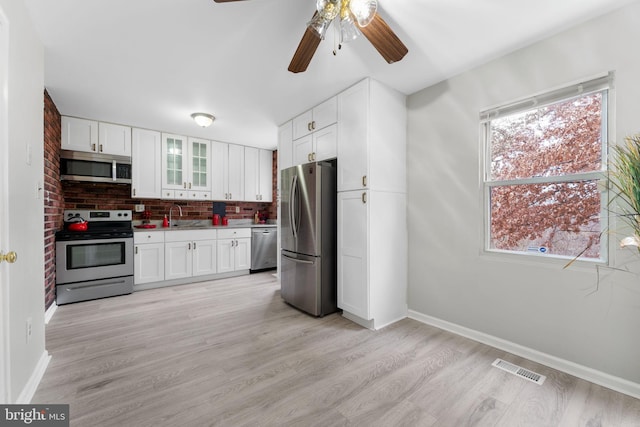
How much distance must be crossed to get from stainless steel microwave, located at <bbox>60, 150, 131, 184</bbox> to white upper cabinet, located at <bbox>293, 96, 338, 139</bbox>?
8.23 feet

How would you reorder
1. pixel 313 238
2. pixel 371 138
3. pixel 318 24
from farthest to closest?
pixel 313 238 → pixel 371 138 → pixel 318 24

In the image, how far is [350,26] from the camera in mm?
1569

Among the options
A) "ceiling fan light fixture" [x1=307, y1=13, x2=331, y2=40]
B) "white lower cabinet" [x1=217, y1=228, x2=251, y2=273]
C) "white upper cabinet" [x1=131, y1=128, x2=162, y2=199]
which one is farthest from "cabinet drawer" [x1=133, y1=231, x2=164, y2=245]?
"ceiling fan light fixture" [x1=307, y1=13, x2=331, y2=40]

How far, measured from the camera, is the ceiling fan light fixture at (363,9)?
142 cm

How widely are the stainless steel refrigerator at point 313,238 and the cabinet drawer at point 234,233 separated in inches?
72.2

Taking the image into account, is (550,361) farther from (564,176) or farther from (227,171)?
(227,171)

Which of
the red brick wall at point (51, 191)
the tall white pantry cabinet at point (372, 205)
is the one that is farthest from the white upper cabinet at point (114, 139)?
the tall white pantry cabinet at point (372, 205)

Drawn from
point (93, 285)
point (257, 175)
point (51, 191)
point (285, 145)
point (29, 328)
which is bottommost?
point (93, 285)

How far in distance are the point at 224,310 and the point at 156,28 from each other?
2692mm

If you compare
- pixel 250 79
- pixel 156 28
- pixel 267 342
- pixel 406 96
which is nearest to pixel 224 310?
pixel 267 342

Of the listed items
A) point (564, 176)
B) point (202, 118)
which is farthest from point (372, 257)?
point (202, 118)

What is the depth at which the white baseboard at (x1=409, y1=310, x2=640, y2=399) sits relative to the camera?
5.56 feet

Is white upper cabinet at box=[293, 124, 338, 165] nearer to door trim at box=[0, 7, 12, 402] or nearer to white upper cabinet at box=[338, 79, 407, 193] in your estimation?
white upper cabinet at box=[338, 79, 407, 193]

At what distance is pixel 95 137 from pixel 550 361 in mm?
5451
